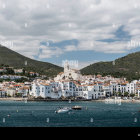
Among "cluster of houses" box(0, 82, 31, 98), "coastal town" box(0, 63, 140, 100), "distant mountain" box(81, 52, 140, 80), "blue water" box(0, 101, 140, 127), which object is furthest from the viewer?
"cluster of houses" box(0, 82, 31, 98)

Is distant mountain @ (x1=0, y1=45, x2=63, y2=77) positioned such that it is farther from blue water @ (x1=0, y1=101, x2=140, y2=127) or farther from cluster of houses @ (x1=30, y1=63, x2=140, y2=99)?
blue water @ (x1=0, y1=101, x2=140, y2=127)

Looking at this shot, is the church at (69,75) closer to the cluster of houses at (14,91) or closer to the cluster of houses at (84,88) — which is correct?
the cluster of houses at (84,88)

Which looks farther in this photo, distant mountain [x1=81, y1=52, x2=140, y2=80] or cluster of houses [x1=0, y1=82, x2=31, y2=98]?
cluster of houses [x1=0, y1=82, x2=31, y2=98]

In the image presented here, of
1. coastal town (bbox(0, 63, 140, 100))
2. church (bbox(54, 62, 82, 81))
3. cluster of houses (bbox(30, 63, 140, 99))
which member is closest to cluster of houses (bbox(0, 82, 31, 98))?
coastal town (bbox(0, 63, 140, 100))

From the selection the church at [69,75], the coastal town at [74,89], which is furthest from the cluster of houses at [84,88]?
the church at [69,75]

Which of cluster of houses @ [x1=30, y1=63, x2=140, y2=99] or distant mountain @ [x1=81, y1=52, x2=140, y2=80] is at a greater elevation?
distant mountain @ [x1=81, y1=52, x2=140, y2=80]

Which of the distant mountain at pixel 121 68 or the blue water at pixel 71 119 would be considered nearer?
the blue water at pixel 71 119

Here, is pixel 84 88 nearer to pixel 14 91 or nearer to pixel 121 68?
pixel 121 68

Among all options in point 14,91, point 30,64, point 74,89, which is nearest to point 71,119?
point 74,89

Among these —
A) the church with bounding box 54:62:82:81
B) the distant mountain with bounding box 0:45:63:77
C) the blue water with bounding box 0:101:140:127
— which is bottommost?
the blue water with bounding box 0:101:140:127
